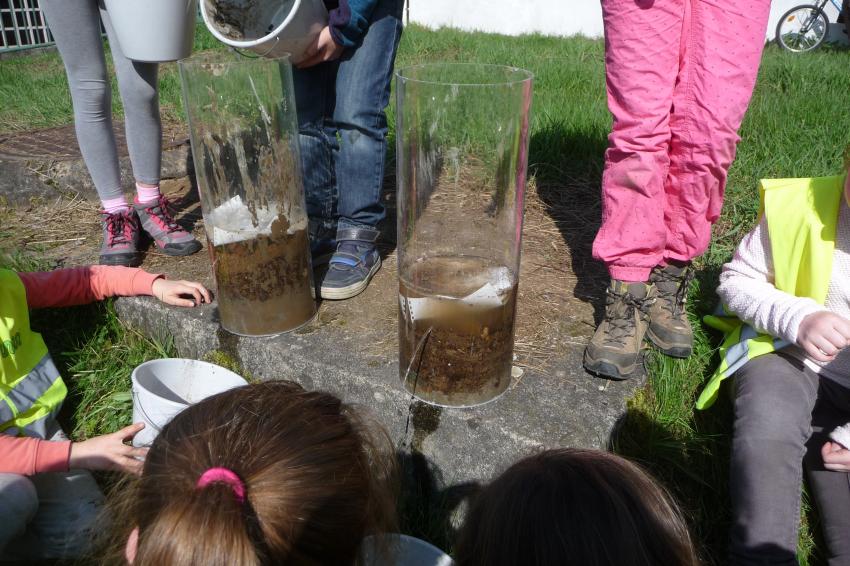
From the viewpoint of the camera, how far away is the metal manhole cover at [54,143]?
144 inches

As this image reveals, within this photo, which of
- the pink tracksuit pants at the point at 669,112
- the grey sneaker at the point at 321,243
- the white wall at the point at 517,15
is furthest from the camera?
the white wall at the point at 517,15

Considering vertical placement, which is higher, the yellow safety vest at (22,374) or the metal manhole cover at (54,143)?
the metal manhole cover at (54,143)

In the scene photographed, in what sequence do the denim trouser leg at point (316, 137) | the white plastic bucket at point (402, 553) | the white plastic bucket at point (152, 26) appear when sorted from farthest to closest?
the denim trouser leg at point (316, 137), the white plastic bucket at point (152, 26), the white plastic bucket at point (402, 553)

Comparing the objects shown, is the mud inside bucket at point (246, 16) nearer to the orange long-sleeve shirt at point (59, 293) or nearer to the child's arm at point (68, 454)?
the orange long-sleeve shirt at point (59, 293)

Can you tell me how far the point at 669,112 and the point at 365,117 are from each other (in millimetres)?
986

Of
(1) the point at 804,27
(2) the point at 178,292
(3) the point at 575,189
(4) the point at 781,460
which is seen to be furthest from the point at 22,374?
(1) the point at 804,27

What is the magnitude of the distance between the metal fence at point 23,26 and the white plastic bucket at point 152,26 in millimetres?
7677

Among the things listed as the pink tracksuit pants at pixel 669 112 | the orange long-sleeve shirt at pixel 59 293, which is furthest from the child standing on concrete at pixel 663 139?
the orange long-sleeve shirt at pixel 59 293

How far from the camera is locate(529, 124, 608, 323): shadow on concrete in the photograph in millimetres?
2549

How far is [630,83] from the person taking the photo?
6.22 feet

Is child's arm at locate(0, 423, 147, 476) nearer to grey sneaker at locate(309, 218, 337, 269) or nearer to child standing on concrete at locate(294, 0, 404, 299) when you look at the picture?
child standing on concrete at locate(294, 0, 404, 299)

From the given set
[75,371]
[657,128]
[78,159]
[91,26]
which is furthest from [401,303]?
[78,159]

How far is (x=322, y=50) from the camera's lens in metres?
2.17

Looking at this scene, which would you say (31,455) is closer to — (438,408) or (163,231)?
(438,408)
